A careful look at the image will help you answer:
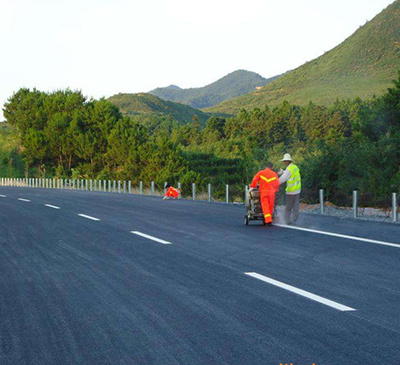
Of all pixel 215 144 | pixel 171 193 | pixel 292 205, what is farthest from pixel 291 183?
pixel 215 144

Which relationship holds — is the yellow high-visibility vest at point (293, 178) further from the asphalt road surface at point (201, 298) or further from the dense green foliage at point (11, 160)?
the dense green foliage at point (11, 160)

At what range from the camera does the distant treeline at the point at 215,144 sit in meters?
26.6

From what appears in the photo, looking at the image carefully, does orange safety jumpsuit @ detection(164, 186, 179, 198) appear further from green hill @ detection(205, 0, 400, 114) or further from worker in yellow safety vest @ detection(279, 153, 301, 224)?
green hill @ detection(205, 0, 400, 114)

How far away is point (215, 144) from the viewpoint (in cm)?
13712

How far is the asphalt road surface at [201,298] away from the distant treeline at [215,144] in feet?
43.1

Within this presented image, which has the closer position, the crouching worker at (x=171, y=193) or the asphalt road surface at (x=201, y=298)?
the asphalt road surface at (x=201, y=298)

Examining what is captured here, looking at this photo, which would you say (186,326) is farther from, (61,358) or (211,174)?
(211,174)

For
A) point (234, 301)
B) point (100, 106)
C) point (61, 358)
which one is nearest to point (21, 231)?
point (234, 301)

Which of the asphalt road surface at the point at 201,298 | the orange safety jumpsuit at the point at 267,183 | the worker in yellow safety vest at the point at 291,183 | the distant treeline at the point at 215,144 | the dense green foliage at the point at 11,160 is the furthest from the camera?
the dense green foliage at the point at 11,160

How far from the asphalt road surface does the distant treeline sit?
1313cm

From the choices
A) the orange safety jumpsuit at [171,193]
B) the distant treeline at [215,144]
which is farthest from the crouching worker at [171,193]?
the distant treeline at [215,144]

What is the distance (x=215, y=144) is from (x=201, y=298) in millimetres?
130501

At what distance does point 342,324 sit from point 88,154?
72.8 metres

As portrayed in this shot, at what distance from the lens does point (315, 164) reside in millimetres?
28469
